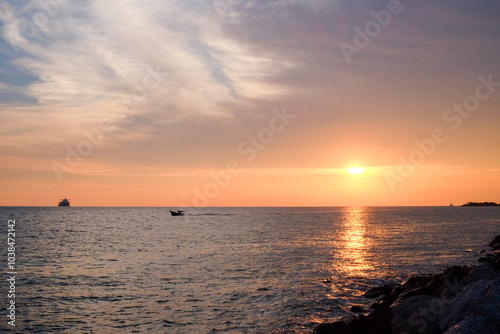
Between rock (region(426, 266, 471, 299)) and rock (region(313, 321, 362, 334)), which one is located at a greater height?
rock (region(426, 266, 471, 299))

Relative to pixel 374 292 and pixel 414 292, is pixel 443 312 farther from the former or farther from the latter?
pixel 374 292

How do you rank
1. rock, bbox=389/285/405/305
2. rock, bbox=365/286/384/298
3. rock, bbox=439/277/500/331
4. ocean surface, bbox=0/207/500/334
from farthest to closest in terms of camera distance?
1. rock, bbox=365/286/384/298
2. rock, bbox=389/285/405/305
3. ocean surface, bbox=0/207/500/334
4. rock, bbox=439/277/500/331

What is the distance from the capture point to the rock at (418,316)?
1574 centimetres

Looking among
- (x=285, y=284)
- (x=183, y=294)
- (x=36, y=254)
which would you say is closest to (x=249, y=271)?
(x=285, y=284)

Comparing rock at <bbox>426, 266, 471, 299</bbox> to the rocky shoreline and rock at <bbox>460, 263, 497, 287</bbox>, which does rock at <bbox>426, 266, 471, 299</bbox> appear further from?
rock at <bbox>460, 263, 497, 287</bbox>

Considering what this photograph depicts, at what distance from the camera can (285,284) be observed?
3198cm

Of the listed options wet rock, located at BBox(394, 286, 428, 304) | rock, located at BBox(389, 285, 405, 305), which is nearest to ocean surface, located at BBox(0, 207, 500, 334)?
rock, located at BBox(389, 285, 405, 305)

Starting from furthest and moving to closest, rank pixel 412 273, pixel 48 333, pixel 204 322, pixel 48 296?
pixel 412 273 → pixel 48 296 → pixel 204 322 → pixel 48 333

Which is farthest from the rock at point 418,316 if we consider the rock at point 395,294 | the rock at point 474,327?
the rock at point 395,294

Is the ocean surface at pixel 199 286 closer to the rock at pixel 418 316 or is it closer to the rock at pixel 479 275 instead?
the rock at pixel 418 316

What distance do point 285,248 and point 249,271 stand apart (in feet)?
73.0

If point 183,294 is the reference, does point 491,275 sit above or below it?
above

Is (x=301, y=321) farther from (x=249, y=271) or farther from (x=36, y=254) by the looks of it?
(x=36, y=254)

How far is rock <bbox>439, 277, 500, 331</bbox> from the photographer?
1266cm
